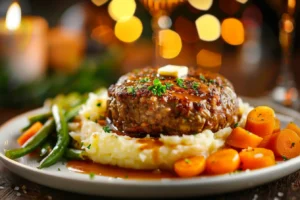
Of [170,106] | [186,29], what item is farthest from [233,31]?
[170,106]

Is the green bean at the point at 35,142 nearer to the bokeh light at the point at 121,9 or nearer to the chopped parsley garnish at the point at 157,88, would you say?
the chopped parsley garnish at the point at 157,88

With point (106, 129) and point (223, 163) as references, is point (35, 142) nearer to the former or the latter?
point (106, 129)

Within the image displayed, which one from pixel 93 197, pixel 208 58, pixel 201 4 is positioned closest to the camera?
pixel 93 197

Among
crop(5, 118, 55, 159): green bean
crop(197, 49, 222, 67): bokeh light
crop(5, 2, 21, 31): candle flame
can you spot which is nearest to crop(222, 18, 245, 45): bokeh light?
crop(197, 49, 222, 67): bokeh light

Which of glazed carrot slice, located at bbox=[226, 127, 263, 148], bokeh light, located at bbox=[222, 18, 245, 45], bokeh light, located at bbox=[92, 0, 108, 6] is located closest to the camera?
glazed carrot slice, located at bbox=[226, 127, 263, 148]

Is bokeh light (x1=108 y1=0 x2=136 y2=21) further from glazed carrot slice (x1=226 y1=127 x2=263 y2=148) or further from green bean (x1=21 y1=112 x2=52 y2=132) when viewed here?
glazed carrot slice (x1=226 y1=127 x2=263 y2=148)

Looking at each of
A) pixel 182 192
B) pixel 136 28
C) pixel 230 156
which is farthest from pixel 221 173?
pixel 136 28

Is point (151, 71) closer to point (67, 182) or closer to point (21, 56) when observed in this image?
point (67, 182)

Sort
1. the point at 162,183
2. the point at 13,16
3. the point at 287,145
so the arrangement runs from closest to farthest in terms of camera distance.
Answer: the point at 162,183, the point at 287,145, the point at 13,16
